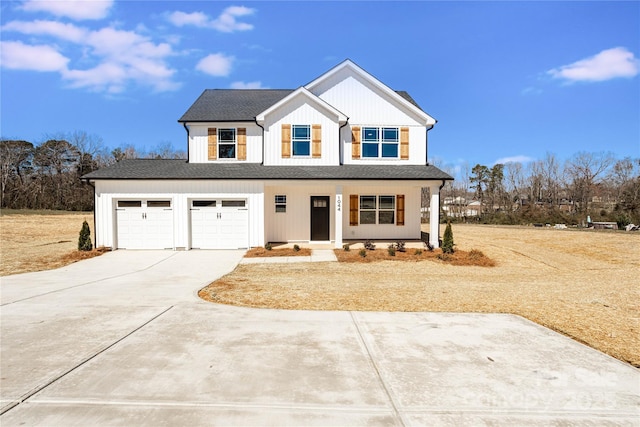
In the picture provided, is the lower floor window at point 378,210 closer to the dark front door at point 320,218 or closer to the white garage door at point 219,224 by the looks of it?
the dark front door at point 320,218

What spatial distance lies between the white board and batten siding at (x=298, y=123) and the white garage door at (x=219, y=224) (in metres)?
2.91

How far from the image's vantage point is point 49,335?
17.2ft

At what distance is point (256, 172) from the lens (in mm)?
16266

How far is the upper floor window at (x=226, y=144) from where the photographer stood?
17.7m

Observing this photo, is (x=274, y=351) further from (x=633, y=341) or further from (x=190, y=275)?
(x=190, y=275)

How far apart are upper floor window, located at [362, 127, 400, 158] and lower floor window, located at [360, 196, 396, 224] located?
2213mm

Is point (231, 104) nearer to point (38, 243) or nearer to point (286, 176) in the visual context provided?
point (286, 176)

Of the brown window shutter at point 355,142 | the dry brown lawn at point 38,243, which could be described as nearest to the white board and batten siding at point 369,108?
the brown window shutter at point 355,142

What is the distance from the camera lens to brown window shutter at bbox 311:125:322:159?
56.8 feet

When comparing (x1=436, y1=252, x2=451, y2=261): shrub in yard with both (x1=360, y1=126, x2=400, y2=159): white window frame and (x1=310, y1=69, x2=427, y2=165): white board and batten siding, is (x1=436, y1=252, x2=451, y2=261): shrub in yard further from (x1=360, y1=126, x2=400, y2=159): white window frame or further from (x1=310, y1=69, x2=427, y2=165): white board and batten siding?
(x1=360, y1=126, x2=400, y2=159): white window frame

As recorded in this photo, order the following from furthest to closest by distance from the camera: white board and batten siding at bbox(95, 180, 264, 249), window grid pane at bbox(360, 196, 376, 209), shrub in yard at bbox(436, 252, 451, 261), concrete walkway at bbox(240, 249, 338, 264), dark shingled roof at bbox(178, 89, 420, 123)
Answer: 1. window grid pane at bbox(360, 196, 376, 209)
2. dark shingled roof at bbox(178, 89, 420, 123)
3. white board and batten siding at bbox(95, 180, 264, 249)
4. shrub in yard at bbox(436, 252, 451, 261)
5. concrete walkway at bbox(240, 249, 338, 264)

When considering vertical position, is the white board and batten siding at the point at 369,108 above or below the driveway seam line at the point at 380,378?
above

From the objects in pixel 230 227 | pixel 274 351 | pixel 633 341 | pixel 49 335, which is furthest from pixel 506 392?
pixel 230 227

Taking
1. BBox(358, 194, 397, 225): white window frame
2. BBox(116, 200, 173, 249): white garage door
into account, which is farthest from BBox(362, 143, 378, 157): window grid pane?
BBox(116, 200, 173, 249): white garage door
